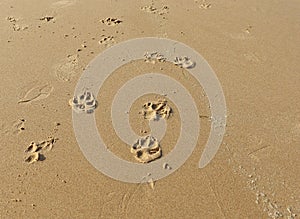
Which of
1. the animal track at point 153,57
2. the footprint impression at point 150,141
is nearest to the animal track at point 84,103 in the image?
the footprint impression at point 150,141

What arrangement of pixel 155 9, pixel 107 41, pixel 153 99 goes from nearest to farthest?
1. pixel 153 99
2. pixel 107 41
3. pixel 155 9

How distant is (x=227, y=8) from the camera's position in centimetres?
542

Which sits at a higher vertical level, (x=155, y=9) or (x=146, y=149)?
(x=155, y=9)

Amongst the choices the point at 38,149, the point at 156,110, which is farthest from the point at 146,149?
the point at 38,149

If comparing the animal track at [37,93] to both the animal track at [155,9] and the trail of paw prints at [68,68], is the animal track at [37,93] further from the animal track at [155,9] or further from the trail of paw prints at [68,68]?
the animal track at [155,9]

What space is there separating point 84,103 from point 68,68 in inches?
28.1

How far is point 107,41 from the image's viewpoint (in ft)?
15.4

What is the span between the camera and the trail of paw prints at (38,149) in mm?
3262

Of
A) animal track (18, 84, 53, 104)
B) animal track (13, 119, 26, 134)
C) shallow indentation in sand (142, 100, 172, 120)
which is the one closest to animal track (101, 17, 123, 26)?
animal track (18, 84, 53, 104)

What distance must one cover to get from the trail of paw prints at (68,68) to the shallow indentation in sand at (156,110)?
105 centimetres

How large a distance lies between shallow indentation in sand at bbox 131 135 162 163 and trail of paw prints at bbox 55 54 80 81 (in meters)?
1.31

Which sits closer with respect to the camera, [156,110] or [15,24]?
[156,110]

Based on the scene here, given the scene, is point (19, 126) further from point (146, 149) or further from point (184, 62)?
point (184, 62)

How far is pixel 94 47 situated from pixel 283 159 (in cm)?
276
